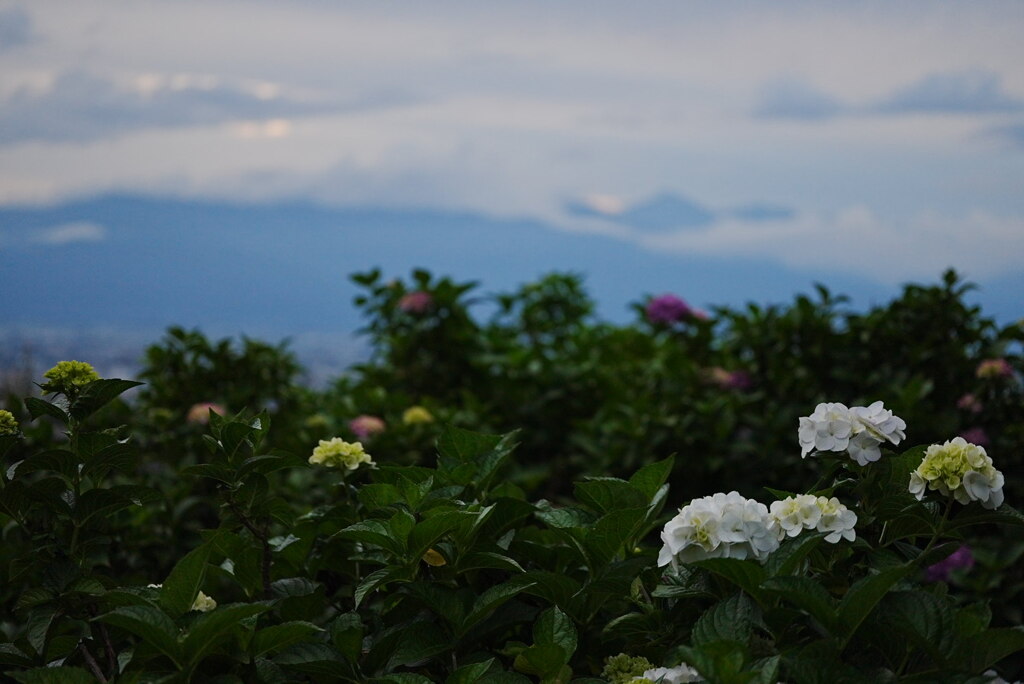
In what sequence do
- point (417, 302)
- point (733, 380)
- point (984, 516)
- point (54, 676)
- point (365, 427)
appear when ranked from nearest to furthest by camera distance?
point (54, 676) < point (984, 516) < point (365, 427) < point (733, 380) < point (417, 302)

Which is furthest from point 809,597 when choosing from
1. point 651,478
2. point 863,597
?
point 651,478

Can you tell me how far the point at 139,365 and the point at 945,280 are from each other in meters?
3.15

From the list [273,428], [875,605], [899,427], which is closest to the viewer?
[875,605]

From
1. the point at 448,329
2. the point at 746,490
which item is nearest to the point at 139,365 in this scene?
the point at 448,329

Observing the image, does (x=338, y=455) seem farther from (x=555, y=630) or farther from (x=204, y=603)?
(x=555, y=630)

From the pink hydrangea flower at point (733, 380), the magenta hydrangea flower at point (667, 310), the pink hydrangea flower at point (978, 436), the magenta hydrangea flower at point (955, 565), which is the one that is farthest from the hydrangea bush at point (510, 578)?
the magenta hydrangea flower at point (667, 310)

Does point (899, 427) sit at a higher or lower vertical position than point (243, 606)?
higher

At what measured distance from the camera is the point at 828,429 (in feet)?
4.67

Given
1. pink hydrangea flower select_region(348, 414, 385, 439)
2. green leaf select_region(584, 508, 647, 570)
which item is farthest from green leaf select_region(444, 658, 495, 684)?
pink hydrangea flower select_region(348, 414, 385, 439)

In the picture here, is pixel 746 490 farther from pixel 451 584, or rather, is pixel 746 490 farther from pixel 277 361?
pixel 451 584

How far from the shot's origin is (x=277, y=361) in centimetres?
416

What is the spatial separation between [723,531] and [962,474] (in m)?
0.34

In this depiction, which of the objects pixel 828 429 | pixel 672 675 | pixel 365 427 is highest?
pixel 828 429

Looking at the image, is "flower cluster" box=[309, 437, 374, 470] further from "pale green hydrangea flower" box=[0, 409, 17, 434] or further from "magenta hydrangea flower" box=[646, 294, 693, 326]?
"magenta hydrangea flower" box=[646, 294, 693, 326]
